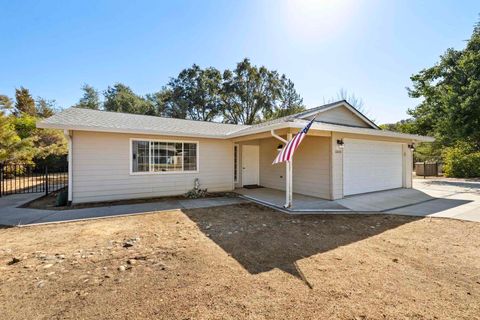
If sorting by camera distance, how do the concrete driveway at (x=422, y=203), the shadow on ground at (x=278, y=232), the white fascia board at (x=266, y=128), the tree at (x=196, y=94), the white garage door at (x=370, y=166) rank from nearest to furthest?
1. the shadow on ground at (x=278, y=232)
2. the concrete driveway at (x=422, y=203)
3. the white fascia board at (x=266, y=128)
4. the white garage door at (x=370, y=166)
5. the tree at (x=196, y=94)

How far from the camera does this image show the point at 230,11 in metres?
9.20

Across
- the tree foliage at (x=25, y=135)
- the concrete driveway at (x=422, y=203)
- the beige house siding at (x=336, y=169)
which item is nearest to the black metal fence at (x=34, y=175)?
the tree foliage at (x=25, y=135)

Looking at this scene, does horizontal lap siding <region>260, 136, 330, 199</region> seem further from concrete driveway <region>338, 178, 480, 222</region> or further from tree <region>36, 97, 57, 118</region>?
tree <region>36, 97, 57, 118</region>

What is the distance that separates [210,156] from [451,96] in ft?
52.9

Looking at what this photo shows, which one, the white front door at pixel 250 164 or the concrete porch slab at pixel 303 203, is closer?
the concrete porch slab at pixel 303 203

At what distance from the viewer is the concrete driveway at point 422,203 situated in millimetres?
6496

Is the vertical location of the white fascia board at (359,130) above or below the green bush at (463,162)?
above

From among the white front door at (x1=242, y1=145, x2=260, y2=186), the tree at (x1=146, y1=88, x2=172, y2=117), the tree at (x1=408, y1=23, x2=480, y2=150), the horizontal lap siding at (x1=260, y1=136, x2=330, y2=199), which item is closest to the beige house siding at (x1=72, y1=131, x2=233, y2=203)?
the white front door at (x1=242, y1=145, x2=260, y2=186)

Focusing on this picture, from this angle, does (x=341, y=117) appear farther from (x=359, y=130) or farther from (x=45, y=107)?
(x=45, y=107)

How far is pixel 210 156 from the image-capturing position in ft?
32.2

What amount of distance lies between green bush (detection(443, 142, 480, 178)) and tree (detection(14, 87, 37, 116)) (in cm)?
4063

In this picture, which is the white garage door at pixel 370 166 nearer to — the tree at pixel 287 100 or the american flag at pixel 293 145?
the american flag at pixel 293 145

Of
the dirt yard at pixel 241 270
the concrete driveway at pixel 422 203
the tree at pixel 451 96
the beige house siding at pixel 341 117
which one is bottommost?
the dirt yard at pixel 241 270

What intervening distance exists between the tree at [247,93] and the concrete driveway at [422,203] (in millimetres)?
21039
